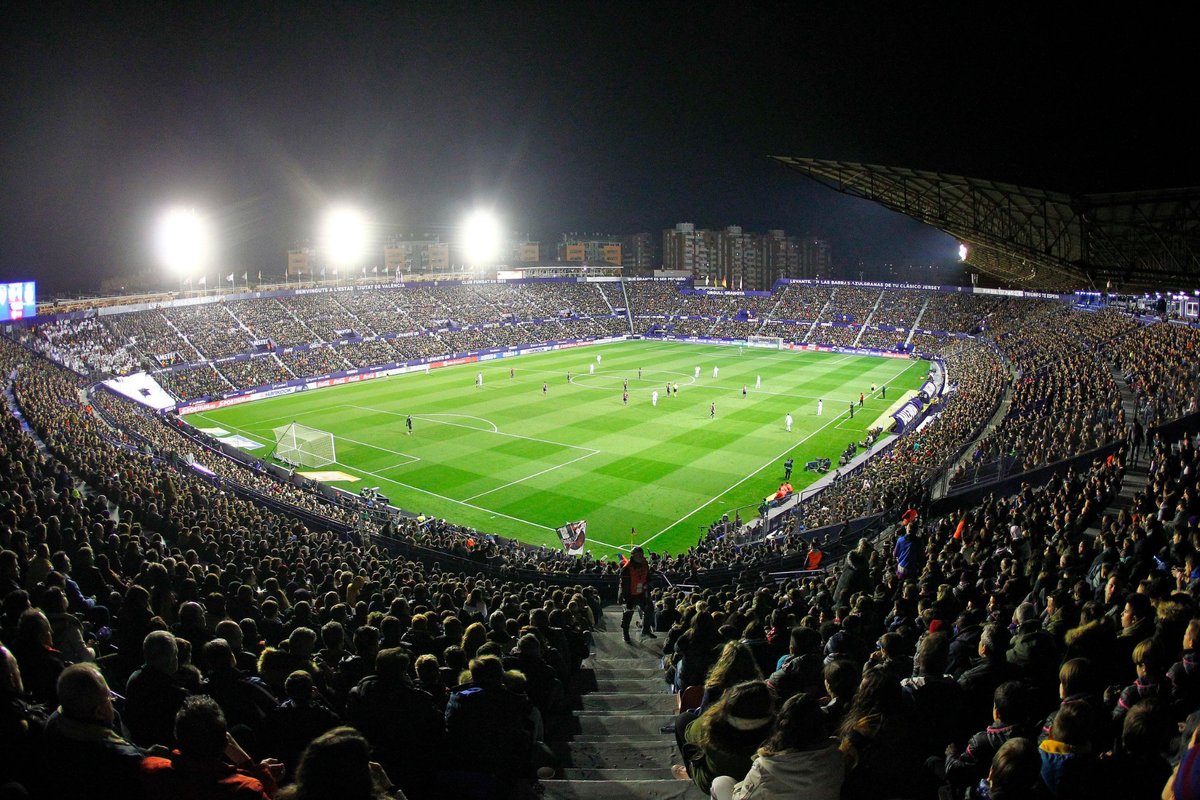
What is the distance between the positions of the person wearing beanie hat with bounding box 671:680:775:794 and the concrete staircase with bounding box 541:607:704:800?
4.60 feet

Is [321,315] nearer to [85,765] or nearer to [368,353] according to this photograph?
[368,353]

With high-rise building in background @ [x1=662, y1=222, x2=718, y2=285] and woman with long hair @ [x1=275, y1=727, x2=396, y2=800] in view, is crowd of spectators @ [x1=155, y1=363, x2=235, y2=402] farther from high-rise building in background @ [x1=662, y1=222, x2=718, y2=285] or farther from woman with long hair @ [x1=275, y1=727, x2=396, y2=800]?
high-rise building in background @ [x1=662, y1=222, x2=718, y2=285]

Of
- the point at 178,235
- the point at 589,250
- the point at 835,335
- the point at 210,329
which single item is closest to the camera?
the point at 210,329

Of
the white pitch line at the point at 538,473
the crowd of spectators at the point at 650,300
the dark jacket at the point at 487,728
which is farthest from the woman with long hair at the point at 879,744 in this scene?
the crowd of spectators at the point at 650,300

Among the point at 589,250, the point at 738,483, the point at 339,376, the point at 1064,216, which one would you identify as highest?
the point at 589,250

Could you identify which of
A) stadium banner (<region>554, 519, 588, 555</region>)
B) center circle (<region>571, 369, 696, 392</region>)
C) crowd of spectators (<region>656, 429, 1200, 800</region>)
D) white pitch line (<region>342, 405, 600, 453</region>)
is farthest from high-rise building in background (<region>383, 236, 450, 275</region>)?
crowd of spectators (<region>656, 429, 1200, 800</region>)

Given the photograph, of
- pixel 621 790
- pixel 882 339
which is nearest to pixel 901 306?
pixel 882 339

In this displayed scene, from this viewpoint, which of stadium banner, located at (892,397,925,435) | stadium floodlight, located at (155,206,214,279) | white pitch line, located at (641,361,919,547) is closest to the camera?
white pitch line, located at (641,361,919,547)

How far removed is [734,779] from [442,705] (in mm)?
2708

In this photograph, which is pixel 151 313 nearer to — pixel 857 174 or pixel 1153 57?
pixel 857 174

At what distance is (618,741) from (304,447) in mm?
35804

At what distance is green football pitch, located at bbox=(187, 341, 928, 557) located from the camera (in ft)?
102

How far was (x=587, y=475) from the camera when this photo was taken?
35344 mm

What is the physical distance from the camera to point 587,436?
42656 millimetres
